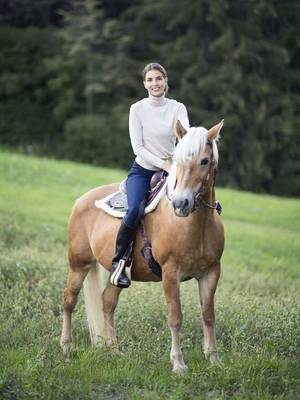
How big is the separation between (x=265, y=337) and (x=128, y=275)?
63.6 inches

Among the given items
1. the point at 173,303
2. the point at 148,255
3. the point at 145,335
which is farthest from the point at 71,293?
the point at 173,303

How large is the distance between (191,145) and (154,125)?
94cm

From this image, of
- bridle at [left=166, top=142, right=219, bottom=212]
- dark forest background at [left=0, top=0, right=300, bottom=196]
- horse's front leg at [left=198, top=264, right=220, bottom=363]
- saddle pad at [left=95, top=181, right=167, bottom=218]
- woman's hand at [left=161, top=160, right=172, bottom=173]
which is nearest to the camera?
bridle at [left=166, top=142, right=219, bottom=212]

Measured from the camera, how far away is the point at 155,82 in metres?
6.88

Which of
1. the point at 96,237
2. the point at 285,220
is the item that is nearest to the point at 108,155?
the point at 285,220

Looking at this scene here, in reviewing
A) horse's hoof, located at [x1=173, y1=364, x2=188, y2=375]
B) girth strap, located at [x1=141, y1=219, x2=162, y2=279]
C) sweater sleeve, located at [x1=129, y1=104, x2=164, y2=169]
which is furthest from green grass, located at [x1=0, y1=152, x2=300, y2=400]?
sweater sleeve, located at [x1=129, y1=104, x2=164, y2=169]

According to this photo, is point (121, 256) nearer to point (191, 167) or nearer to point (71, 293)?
point (71, 293)

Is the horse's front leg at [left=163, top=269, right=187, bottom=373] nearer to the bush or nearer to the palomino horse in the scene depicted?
the palomino horse

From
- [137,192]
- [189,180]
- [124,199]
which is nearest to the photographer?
[189,180]

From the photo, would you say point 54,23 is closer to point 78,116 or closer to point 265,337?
point 78,116

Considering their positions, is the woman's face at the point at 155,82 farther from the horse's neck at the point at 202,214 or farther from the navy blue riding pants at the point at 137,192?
the horse's neck at the point at 202,214

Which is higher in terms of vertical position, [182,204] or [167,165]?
[167,165]

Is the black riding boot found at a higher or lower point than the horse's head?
lower

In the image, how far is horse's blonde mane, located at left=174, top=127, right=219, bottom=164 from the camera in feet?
19.7
